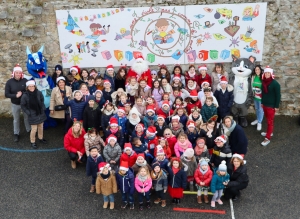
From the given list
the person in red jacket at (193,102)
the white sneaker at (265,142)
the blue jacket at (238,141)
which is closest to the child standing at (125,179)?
the blue jacket at (238,141)

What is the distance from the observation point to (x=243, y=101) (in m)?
9.45

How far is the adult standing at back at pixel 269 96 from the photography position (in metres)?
8.63

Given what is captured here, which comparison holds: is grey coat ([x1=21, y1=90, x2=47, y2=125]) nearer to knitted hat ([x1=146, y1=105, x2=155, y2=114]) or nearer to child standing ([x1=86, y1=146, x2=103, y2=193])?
child standing ([x1=86, y1=146, x2=103, y2=193])

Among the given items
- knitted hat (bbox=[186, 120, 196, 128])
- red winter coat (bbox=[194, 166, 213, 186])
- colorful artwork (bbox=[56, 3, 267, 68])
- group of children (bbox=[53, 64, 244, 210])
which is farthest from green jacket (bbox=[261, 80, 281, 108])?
red winter coat (bbox=[194, 166, 213, 186])

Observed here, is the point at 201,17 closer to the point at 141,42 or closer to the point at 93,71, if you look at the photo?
the point at 141,42

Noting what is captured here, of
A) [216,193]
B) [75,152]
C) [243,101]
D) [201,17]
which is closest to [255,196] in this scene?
[216,193]

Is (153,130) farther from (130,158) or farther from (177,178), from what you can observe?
(177,178)

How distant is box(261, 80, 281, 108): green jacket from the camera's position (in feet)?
28.2

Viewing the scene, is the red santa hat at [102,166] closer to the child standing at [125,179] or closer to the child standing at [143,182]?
the child standing at [125,179]

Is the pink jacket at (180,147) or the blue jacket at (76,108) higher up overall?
the blue jacket at (76,108)

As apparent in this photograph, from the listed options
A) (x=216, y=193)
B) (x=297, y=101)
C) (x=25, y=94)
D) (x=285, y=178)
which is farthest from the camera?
(x=297, y=101)

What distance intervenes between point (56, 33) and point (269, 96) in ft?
18.7

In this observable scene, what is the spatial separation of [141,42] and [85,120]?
9.00 feet

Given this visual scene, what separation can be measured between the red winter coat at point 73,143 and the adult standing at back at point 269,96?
4358mm
